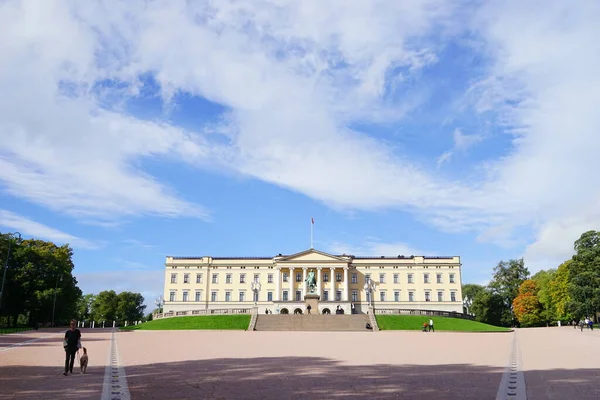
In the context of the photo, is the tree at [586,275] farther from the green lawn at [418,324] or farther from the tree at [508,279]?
the tree at [508,279]

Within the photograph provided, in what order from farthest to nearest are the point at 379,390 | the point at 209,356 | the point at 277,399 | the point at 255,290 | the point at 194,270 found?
the point at 194,270 < the point at 255,290 < the point at 209,356 < the point at 379,390 < the point at 277,399

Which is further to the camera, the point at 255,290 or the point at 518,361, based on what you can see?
the point at 255,290

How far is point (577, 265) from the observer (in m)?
73.4

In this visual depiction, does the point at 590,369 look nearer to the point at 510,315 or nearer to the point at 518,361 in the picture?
the point at 518,361

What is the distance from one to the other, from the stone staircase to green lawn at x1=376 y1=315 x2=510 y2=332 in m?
3.12

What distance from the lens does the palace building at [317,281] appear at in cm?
10038

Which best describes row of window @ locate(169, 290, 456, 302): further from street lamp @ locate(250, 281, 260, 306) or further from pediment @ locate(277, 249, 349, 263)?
pediment @ locate(277, 249, 349, 263)

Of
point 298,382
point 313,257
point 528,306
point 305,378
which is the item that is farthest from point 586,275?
point 298,382

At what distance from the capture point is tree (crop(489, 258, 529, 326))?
10962 centimetres

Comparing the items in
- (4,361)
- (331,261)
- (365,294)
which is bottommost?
(4,361)

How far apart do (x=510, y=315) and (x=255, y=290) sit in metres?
54.0

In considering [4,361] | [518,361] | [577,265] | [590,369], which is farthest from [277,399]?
[577,265]

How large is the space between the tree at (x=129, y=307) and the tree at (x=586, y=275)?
9715 centimetres

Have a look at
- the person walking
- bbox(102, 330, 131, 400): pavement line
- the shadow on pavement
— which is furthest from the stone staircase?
the person walking
